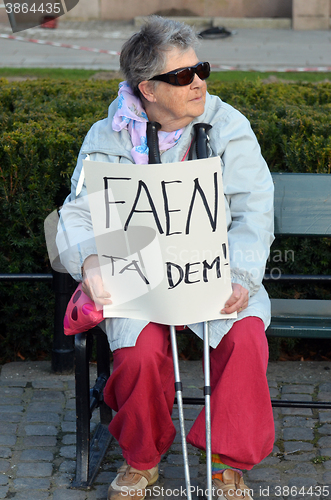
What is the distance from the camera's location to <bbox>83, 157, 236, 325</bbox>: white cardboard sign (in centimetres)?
247

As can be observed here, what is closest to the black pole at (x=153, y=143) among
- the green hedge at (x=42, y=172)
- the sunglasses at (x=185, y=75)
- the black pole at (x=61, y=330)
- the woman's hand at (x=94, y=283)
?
the sunglasses at (x=185, y=75)

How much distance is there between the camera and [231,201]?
112 inches

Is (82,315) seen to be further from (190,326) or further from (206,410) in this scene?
(206,410)

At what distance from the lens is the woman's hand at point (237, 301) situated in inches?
102

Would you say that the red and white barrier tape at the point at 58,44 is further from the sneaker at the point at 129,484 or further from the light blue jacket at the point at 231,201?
the sneaker at the point at 129,484

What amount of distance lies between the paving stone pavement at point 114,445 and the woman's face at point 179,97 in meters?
1.60

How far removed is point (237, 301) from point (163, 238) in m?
0.41

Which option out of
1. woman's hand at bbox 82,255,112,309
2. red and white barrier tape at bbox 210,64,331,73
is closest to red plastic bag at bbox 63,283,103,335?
woman's hand at bbox 82,255,112,309

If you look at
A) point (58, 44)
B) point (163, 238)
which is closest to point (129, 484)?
point (163, 238)

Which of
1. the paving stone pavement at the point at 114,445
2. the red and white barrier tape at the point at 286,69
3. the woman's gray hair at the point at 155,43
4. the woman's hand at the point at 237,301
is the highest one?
the woman's gray hair at the point at 155,43

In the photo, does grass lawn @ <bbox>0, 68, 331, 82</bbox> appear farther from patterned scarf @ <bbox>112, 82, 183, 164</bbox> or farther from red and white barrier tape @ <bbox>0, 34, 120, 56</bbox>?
patterned scarf @ <bbox>112, 82, 183, 164</bbox>

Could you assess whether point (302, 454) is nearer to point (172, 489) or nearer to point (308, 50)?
point (172, 489)

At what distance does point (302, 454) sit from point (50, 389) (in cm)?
Result: 150

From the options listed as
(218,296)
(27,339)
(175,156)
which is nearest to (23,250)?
(27,339)
